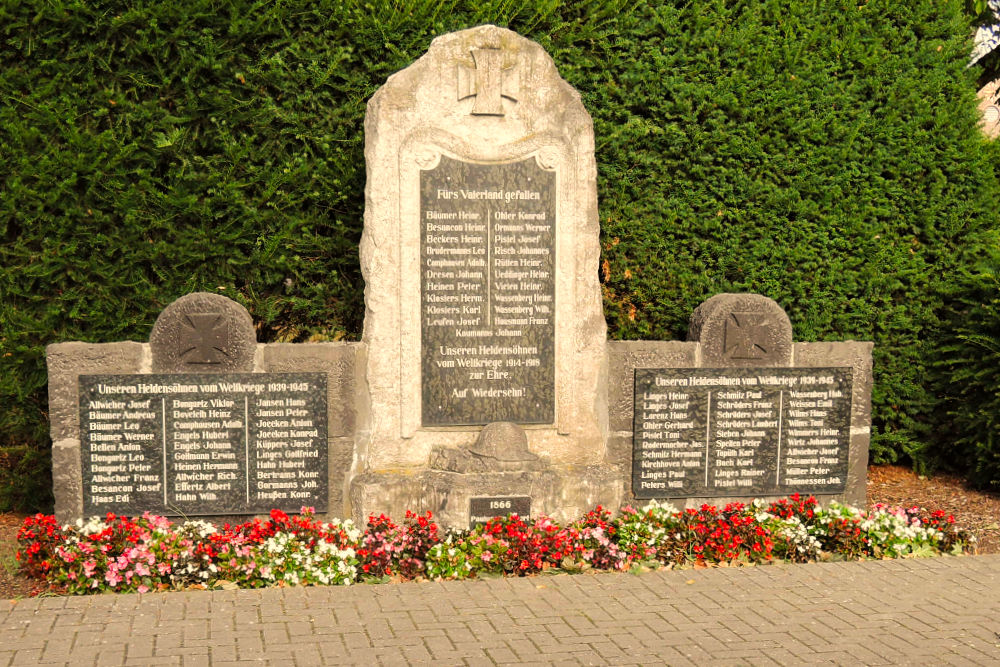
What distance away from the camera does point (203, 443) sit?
236 inches

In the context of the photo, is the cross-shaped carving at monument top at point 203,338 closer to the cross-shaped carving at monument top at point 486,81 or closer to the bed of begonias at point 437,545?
the bed of begonias at point 437,545

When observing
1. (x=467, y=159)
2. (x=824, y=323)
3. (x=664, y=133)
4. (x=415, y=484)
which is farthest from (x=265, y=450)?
(x=824, y=323)

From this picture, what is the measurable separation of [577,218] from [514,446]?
1.53 metres

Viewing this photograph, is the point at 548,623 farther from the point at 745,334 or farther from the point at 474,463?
the point at 745,334

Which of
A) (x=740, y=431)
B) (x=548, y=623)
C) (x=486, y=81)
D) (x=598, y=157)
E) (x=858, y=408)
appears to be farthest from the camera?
(x=598, y=157)

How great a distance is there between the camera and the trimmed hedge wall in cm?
642

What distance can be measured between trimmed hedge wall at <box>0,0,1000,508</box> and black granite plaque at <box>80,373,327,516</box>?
0.87 m

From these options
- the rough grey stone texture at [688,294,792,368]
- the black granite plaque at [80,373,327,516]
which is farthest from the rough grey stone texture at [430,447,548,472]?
the rough grey stone texture at [688,294,792,368]

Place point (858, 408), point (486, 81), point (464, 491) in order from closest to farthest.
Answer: point (464, 491), point (486, 81), point (858, 408)

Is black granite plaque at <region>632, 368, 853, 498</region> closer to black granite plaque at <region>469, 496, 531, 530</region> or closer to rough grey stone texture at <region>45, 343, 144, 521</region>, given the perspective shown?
black granite plaque at <region>469, 496, 531, 530</region>

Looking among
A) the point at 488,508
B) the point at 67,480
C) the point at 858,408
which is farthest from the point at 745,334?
the point at 67,480

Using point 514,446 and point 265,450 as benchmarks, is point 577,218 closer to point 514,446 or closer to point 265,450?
point 514,446

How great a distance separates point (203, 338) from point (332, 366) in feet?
2.63

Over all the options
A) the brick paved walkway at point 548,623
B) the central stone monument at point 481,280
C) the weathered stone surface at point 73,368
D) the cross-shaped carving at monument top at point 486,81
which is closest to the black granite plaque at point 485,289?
the central stone monument at point 481,280
